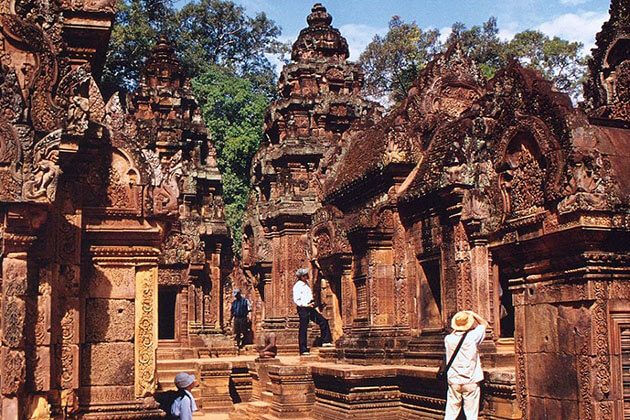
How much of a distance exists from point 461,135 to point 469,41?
3052cm

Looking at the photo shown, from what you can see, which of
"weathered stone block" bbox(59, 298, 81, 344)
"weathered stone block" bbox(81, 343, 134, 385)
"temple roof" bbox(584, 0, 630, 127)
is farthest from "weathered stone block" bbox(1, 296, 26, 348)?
"temple roof" bbox(584, 0, 630, 127)

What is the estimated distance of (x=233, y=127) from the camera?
3631cm

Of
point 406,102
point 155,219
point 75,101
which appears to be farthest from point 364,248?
point 75,101

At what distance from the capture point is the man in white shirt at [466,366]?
8.09 metres

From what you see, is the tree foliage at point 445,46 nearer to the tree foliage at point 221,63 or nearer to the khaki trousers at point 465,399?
the tree foliage at point 221,63

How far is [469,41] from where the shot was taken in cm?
4134

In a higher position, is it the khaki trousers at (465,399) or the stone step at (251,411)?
the khaki trousers at (465,399)

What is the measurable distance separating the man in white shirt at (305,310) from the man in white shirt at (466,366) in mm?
8025

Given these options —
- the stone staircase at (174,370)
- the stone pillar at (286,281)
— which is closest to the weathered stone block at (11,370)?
the stone staircase at (174,370)

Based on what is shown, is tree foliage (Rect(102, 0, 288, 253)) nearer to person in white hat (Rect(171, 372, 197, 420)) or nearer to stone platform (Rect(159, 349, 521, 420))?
stone platform (Rect(159, 349, 521, 420))

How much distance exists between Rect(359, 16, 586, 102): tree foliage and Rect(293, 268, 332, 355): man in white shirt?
71.7 feet

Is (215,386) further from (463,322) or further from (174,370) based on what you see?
(463,322)

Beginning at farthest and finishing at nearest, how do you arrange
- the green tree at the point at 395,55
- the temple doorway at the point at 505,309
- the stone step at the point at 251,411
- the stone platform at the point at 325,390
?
the green tree at the point at 395,55 < the stone step at the point at 251,411 < the temple doorway at the point at 505,309 < the stone platform at the point at 325,390

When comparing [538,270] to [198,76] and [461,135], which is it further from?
[198,76]
